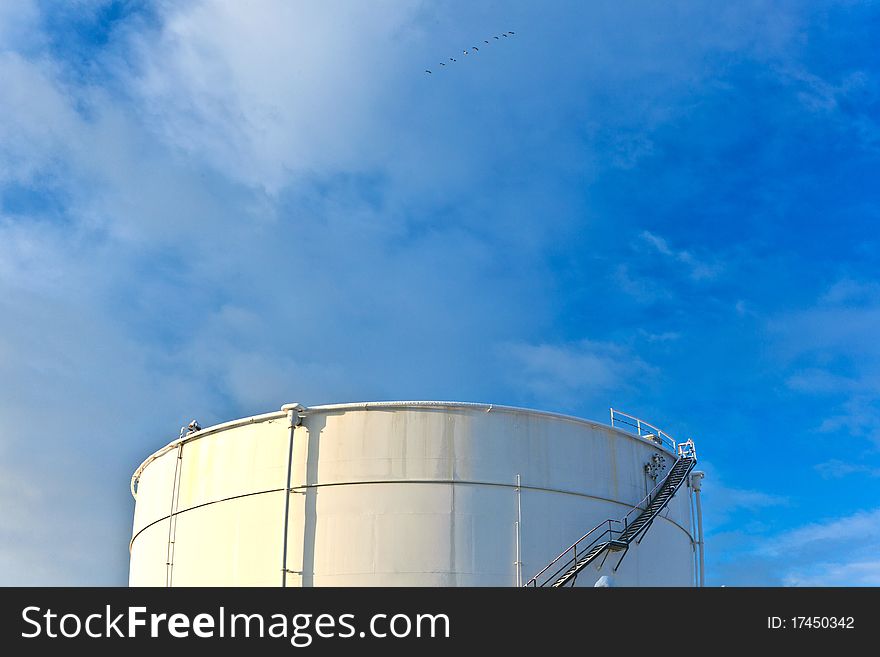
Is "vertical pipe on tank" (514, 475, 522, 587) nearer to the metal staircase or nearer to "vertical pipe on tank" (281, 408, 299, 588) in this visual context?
the metal staircase

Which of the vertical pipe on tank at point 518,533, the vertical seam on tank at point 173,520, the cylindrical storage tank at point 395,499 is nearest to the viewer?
the cylindrical storage tank at point 395,499

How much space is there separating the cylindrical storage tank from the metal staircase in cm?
23

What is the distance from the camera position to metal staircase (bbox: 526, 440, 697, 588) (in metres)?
27.2

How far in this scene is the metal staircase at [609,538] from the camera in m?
27.2

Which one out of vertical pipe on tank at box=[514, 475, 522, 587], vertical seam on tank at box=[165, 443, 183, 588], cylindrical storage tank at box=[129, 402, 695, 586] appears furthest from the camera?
vertical seam on tank at box=[165, 443, 183, 588]

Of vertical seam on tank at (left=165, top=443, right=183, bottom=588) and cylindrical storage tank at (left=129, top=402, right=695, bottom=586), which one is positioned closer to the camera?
cylindrical storage tank at (left=129, top=402, right=695, bottom=586)

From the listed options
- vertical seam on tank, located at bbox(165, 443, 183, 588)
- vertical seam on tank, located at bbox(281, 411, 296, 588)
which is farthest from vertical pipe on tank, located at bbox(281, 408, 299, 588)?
vertical seam on tank, located at bbox(165, 443, 183, 588)

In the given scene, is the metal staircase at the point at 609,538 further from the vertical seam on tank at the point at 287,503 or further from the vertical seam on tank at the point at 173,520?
the vertical seam on tank at the point at 173,520

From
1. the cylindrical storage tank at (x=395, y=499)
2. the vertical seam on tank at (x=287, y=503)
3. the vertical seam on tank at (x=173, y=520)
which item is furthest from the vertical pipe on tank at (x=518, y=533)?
the vertical seam on tank at (x=173, y=520)

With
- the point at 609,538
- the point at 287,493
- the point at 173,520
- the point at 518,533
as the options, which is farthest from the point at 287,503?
the point at 609,538

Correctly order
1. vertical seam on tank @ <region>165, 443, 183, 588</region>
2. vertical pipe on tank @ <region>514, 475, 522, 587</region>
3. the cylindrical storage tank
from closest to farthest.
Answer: the cylindrical storage tank
vertical pipe on tank @ <region>514, 475, 522, 587</region>
vertical seam on tank @ <region>165, 443, 183, 588</region>

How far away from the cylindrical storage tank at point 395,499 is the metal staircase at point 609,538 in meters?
0.23

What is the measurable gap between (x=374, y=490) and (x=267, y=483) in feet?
10.1
